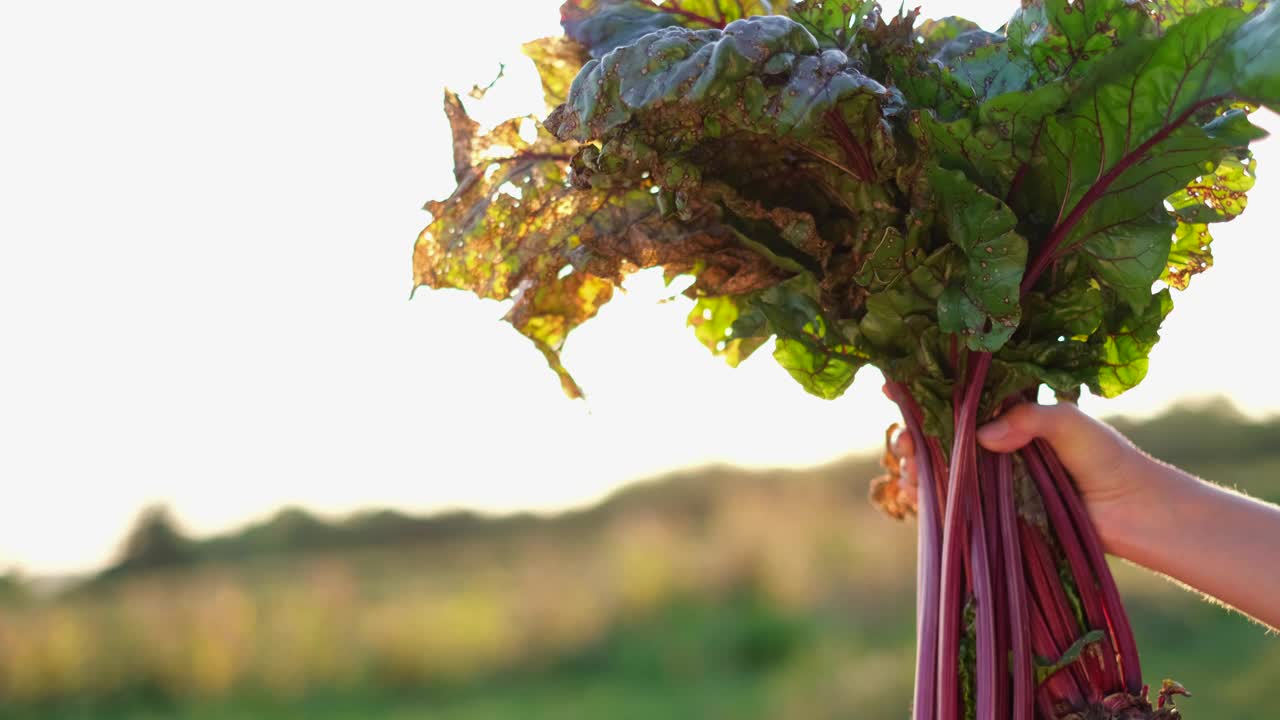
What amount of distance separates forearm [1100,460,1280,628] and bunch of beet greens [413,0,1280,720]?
13cm

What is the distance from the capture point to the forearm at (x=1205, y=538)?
4.66 feet

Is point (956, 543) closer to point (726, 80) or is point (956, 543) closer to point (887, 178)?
point (887, 178)

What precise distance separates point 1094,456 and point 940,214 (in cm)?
45

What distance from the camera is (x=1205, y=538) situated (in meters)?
1.46

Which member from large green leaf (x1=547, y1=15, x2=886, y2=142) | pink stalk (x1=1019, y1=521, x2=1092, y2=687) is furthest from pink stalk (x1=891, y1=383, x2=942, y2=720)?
large green leaf (x1=547, y1=15, x2=886, y2=142)

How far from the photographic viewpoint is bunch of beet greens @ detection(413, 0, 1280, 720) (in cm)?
110

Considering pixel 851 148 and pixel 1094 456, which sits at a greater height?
pixel 851 148

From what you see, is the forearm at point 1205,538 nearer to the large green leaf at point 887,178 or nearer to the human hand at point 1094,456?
the human hand at point 1094,456

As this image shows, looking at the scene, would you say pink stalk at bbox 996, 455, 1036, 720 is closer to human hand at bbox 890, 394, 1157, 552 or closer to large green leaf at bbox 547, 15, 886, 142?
human hand at bbox 890, 394, 1157, 552

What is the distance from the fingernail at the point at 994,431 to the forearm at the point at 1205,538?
27 cm

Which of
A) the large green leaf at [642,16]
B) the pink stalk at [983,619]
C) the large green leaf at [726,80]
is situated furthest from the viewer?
the large green leaf at [642,16]

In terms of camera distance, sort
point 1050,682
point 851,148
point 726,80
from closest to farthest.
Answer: point 726,80, point 851,148, point 1050,682

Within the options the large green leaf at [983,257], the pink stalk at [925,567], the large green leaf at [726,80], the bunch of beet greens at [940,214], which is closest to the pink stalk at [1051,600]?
the bunch of beet greens at [940,214]

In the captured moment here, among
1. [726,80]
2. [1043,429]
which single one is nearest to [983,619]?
[1043,429]
